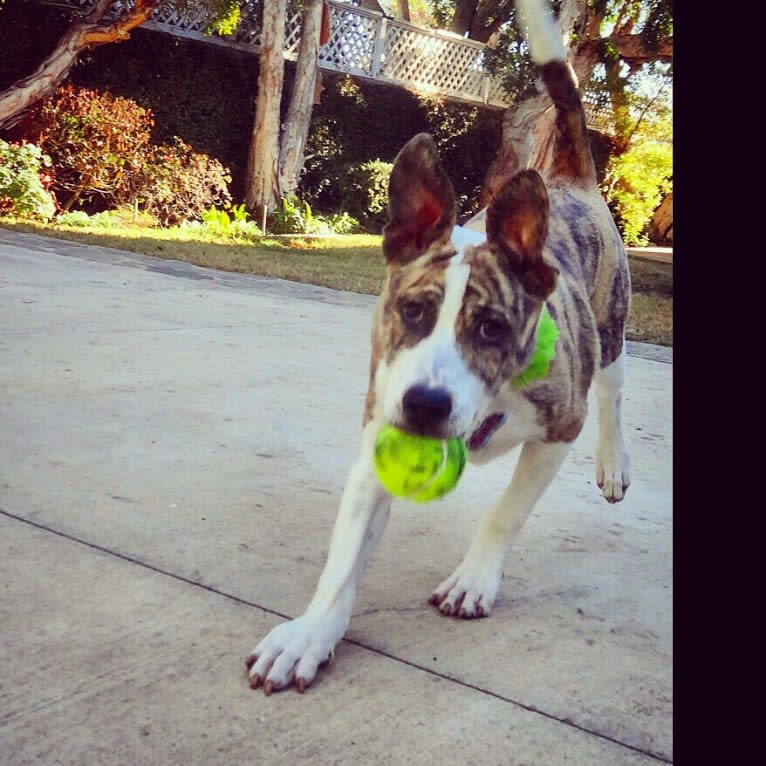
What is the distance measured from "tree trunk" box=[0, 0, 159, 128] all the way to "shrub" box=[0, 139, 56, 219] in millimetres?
722

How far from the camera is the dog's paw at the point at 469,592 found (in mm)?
2557

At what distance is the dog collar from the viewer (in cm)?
249

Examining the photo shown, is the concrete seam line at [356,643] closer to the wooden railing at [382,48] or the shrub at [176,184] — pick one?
the shrub at [176,184]

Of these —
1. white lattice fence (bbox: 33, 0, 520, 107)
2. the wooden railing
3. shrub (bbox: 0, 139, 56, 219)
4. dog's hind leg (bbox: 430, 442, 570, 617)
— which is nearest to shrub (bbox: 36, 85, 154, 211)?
shrub (bbox: 0, 139, 56, 219)

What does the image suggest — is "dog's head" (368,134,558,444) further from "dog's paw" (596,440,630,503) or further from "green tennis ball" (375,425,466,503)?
"dog's paw" (596,440,630,503)

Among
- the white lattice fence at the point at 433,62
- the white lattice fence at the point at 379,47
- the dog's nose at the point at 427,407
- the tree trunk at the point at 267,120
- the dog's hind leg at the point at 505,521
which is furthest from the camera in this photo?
the white lattice fence at the point at 433,62

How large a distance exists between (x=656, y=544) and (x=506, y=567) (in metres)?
0.62

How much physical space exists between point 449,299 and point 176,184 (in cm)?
1365

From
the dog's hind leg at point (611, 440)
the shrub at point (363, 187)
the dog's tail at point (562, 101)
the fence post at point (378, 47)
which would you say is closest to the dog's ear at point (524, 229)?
the dog's tail at point (562, 101)

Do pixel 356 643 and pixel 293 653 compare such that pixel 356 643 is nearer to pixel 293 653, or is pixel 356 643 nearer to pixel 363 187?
pixel 293 653

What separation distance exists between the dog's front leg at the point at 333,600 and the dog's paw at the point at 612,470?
146 cm

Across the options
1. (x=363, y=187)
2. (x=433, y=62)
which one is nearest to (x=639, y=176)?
(x=433, y=62)
